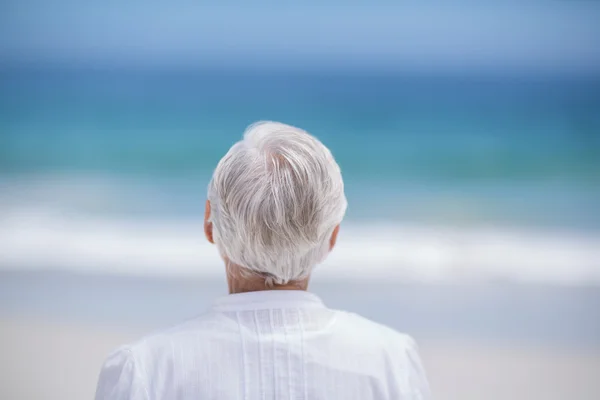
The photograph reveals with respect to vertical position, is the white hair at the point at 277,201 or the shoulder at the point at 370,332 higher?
the white hair at the point at 277,201

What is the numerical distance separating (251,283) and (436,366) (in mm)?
1497

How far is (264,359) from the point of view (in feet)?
2.60

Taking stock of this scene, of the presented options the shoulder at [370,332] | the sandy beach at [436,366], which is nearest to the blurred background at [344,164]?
the sandy beach at [436,366]

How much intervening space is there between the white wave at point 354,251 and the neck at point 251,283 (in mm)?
2259

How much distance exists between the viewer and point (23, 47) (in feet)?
17.9

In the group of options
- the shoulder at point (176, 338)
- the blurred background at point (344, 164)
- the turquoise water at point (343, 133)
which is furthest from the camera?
the turquoise water at point (343, 133)

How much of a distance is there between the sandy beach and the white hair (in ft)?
4.55

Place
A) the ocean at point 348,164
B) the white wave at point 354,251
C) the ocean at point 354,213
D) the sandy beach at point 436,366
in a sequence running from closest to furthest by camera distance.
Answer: the sandy beach at point 436,366 → the ocean at point 354,213 → the white wave at point 354,251 → the ocean at point 348,164

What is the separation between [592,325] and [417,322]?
26.4 inches

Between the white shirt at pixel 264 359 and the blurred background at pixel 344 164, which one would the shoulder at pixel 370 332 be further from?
the blurred background at pixel 344 164

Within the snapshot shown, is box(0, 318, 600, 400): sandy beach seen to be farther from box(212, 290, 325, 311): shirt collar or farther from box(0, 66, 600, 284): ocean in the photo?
box(212, 290, 325, 311): shirt collar

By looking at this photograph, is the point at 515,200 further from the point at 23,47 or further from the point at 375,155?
the point at 23,47

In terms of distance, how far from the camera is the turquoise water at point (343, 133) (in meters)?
4.65

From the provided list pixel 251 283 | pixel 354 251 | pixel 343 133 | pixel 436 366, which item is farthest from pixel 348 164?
pixel 251 283
